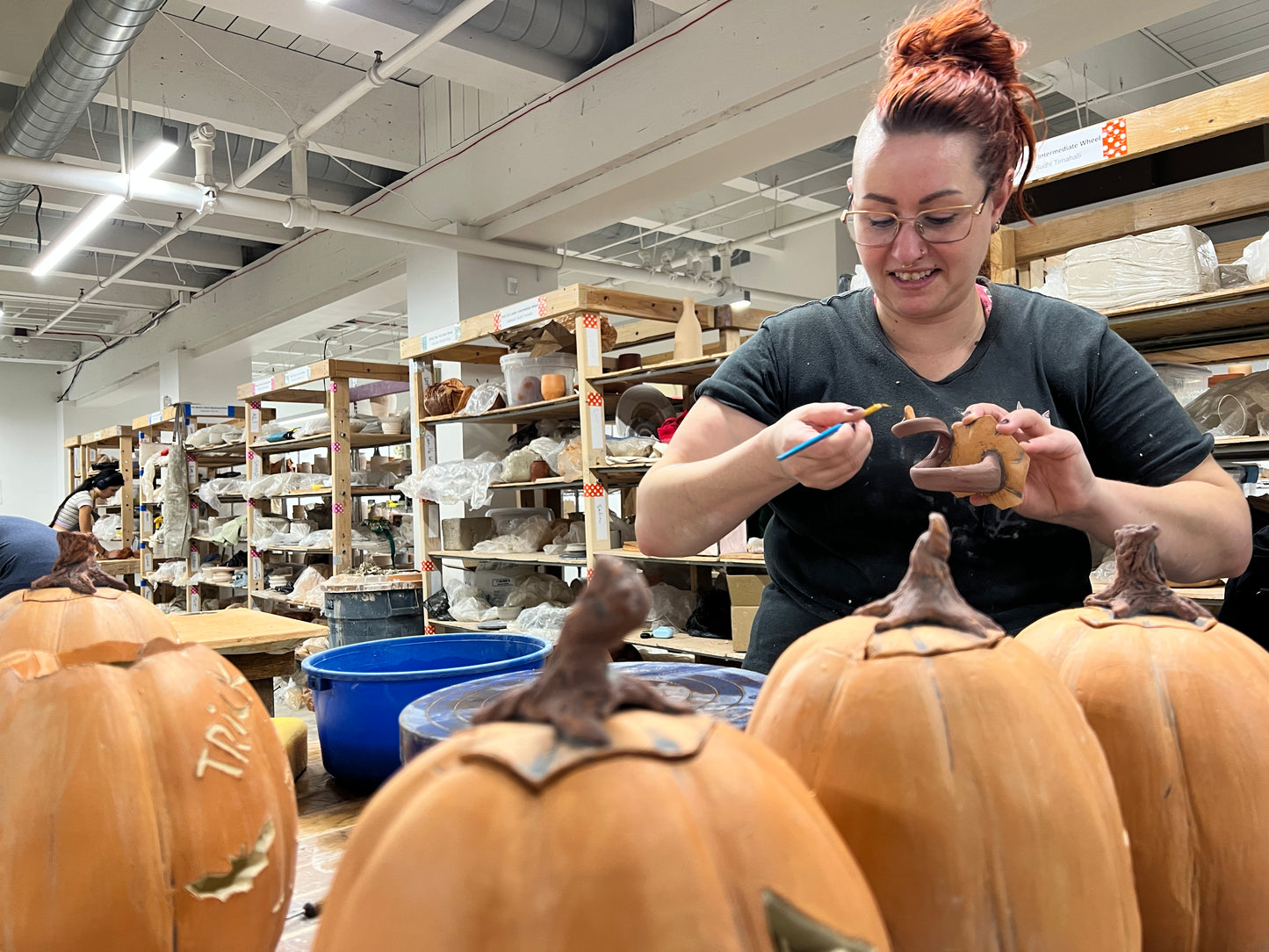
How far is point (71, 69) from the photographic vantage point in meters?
4.70

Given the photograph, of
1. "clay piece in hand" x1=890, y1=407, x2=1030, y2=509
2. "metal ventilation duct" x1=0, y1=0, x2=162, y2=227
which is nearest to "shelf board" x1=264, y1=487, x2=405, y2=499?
"metal ventilation duct" x1=0, y1=0, x2=162, y2=227

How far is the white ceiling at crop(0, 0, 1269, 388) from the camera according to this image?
5410mm

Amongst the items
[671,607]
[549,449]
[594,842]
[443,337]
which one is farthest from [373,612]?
[594,842]

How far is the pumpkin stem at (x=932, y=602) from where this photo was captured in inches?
18.7

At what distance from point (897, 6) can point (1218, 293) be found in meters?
2.33

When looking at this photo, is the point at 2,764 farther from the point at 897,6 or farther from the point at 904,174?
the point at 897,6

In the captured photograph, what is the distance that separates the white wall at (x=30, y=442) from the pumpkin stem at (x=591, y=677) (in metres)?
17.0

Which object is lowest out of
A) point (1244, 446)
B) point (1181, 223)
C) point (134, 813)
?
point (134, 813)

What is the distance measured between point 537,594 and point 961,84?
16.0 feet

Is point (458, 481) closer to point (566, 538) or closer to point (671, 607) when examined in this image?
point (566, 538)

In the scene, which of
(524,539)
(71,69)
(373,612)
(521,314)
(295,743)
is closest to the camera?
(295,743)

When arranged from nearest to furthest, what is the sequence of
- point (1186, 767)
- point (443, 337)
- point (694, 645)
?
point (1186, 767) → point (694, 645) → point (443, 337)

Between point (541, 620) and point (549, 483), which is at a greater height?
point (549, 483)

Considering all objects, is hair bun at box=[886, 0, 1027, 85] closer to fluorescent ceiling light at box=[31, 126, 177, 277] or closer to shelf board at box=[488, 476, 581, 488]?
shelf board at box=[488, 476, 581, 488]
